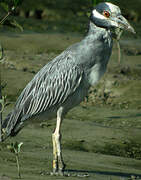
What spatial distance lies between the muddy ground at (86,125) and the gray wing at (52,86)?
0.67m

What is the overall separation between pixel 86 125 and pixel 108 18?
9.85 feet

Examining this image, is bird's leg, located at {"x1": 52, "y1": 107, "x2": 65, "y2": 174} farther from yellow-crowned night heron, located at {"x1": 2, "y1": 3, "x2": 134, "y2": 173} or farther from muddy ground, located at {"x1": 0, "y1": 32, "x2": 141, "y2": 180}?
muddy ground, located at {"x1": 0, "y1": 32, "x2": 141, "y2": 180}

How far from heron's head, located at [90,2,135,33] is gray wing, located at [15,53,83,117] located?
60cm

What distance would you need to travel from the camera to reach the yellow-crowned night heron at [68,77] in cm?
707

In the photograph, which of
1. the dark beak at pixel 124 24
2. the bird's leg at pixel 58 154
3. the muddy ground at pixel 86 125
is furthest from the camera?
the dark beak at pixel 124 24

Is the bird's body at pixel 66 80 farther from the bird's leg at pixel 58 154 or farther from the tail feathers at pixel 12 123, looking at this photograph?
the bird's leg at pixel 58 154

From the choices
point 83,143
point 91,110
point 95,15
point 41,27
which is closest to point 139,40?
point 41,27

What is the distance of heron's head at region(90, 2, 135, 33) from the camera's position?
7.21 meters

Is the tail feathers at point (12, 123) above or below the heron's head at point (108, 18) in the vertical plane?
below

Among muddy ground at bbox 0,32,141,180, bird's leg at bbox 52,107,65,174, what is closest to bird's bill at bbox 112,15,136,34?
bird's leg at bbox 52,107,65,174

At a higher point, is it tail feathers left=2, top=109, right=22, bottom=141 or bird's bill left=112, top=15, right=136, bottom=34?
bird's bill left=112, top=15, right=136, bottom=34

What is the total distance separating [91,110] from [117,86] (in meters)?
1.69

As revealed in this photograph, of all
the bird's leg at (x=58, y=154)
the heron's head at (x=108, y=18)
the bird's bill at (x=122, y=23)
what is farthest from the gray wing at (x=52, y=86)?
the bird's bill at (x=122, y=23)

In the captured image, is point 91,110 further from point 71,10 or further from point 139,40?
point 71,10
